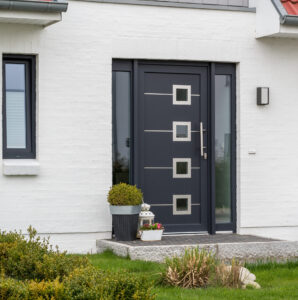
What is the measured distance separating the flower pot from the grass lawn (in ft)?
1.16

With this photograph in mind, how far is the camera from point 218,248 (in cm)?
928

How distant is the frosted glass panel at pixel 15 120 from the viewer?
9.75 metres

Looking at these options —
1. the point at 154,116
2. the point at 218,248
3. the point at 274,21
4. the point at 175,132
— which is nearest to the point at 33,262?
the point at 218,248

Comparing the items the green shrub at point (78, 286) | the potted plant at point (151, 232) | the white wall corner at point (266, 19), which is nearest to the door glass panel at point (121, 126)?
the potted plant at point (151, 232)

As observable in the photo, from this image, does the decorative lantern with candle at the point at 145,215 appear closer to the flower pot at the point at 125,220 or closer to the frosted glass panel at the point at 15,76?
the flower pot at the point at 125,220

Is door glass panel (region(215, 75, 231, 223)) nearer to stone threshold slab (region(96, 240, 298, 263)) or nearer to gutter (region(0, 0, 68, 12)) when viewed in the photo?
stone threshold slab (region(96, 240, 298, 263))

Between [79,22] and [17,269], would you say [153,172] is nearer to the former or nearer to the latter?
[79,22]

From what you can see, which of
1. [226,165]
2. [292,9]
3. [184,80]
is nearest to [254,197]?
[226,165]

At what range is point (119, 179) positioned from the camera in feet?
33.9

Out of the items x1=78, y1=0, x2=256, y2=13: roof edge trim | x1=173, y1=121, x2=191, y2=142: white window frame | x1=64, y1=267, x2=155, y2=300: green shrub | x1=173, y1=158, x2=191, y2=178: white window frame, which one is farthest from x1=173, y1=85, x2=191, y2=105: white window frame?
x1=64, y1=267, x2=155, y2=300: green shrub

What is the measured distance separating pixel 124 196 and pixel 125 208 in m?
0.17

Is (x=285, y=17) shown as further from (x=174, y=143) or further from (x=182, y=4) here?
(x=174, y=143)

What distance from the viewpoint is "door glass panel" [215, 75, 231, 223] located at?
1079 centimetres

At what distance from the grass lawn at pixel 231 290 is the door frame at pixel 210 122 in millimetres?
1752
